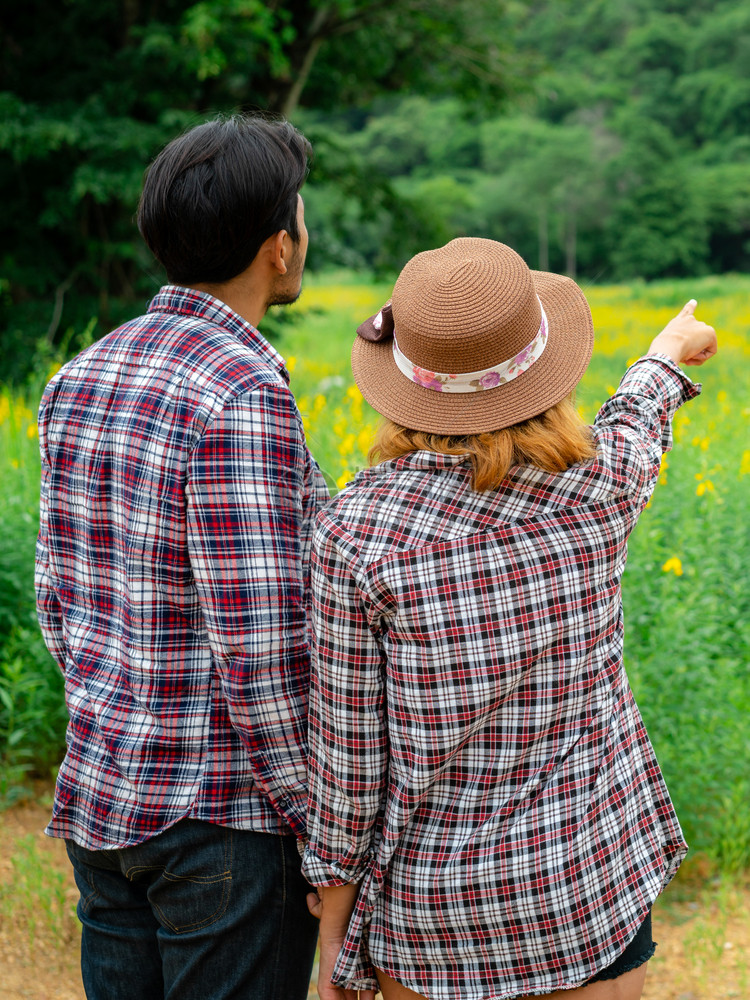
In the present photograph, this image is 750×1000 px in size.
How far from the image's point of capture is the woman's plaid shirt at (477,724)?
3.91 feet

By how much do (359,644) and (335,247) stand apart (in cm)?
1026

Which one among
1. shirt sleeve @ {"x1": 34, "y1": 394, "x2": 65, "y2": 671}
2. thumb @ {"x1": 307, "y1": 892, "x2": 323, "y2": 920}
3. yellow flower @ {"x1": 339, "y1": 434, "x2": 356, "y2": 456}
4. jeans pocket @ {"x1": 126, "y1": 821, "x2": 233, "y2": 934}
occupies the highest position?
shirt sleeve @ {"x1": 34, "y1": 394, "x2": 65, "y2": 671}

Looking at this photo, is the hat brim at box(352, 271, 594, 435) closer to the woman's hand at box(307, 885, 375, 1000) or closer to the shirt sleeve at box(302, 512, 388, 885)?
the shirt sleeve at box(302, 512, 388, 885)

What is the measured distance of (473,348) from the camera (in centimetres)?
122

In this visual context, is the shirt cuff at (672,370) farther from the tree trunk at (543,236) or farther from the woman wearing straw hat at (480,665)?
the tree trunk at (543,236)

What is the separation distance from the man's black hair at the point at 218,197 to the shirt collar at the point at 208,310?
3 centimetres

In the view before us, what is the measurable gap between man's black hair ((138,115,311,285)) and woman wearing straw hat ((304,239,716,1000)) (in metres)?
0.24

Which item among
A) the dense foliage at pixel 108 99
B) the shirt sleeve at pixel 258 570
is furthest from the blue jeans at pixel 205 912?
the dense foliage at pixel 108 99

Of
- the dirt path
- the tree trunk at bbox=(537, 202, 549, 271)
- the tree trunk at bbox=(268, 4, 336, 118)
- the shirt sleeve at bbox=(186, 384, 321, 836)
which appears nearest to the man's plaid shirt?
the shirt sleeve at bbox=(186, 384, 321, 836)

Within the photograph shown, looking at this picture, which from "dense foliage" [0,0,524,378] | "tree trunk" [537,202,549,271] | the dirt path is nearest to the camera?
the dirt path

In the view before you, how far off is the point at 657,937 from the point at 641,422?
1897mm

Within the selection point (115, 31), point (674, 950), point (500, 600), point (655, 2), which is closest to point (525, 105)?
point (115, 31)

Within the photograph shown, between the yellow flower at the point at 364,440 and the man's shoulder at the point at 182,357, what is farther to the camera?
the yellow flower at the point at 364,440

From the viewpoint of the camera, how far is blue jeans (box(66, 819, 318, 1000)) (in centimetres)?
132
